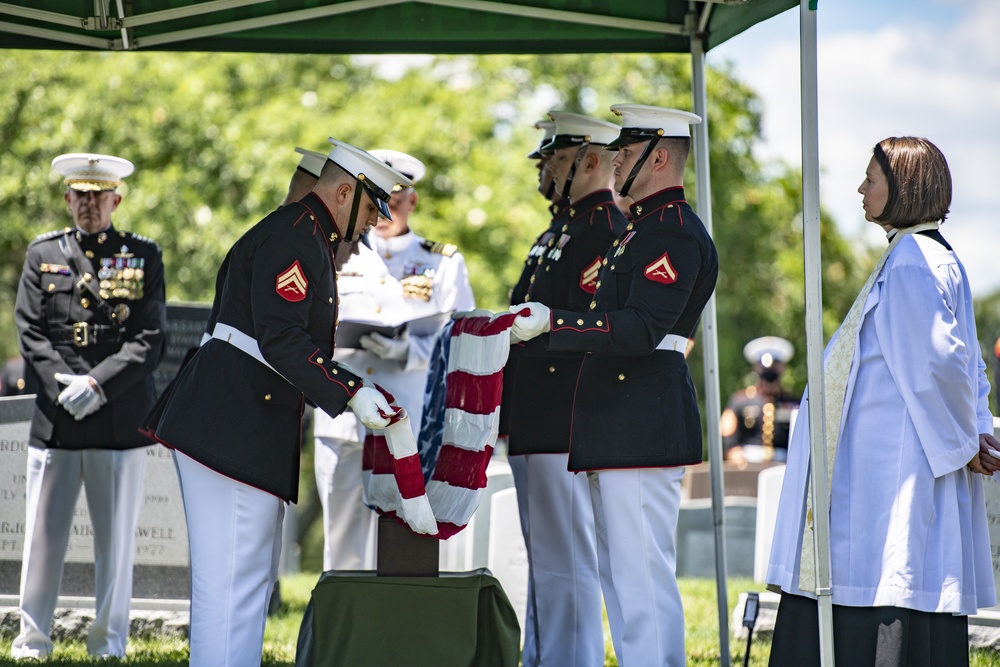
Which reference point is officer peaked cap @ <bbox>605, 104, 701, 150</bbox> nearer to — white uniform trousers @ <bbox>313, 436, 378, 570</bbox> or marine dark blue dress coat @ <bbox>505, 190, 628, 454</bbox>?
marine dark blue dress coat @ <bbox>505, 190, 628, 454</bbox>

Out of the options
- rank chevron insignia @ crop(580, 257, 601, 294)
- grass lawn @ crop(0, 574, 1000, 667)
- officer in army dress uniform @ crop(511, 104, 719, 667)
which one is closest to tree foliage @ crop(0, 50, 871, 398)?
grass lawn @ crop(0, 574, 1000, 667)

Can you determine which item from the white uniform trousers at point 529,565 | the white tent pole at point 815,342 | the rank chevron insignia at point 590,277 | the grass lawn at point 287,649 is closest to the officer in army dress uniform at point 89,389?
the grass lawn at point 287,649

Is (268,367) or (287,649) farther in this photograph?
(287,649)

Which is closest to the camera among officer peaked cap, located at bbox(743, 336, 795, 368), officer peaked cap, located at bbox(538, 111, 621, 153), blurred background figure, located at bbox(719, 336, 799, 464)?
officer peaked cap, located at bbox(538, 111, 621, 153)

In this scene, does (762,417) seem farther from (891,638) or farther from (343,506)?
(891,638)

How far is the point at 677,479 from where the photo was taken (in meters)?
4.89

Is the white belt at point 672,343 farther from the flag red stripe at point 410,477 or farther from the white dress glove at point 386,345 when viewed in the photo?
the white dress glove at point 386,345

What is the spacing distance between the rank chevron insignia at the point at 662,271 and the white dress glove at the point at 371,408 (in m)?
1.08

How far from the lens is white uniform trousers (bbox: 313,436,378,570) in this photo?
694cm

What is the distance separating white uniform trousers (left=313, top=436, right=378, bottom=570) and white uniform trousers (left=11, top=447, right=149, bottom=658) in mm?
1000

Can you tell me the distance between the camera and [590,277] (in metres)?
5.54

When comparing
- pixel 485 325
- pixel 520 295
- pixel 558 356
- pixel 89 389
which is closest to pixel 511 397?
pixel 558 356

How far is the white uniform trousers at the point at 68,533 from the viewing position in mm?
6387

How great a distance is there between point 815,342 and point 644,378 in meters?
0.75
